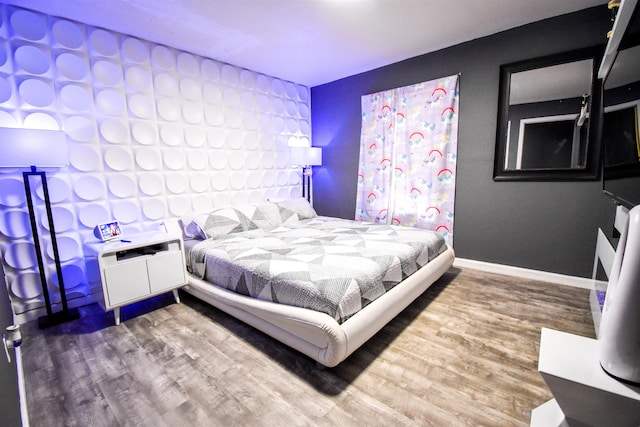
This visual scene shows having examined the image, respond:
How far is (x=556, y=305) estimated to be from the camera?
2328 mm

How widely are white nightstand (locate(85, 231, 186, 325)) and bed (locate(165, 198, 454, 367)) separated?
173 millimetres

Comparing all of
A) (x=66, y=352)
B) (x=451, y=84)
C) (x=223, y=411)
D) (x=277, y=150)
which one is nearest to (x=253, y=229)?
(x=277, y=150)

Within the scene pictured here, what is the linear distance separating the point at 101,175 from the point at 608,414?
355 centimetres

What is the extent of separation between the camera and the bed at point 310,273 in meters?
1.65

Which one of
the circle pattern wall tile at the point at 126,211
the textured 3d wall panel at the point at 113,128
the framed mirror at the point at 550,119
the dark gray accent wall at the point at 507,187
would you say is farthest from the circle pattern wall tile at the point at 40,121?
the framed mirror at the point at 550,119

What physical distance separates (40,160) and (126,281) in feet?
3.53

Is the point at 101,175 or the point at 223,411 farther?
the point at 101,175

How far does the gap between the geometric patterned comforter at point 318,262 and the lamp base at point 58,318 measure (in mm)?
965

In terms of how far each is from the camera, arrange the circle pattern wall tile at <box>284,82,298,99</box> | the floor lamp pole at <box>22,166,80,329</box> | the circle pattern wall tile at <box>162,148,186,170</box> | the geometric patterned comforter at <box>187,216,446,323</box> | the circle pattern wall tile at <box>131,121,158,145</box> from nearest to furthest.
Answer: the geometric patterned comforter at <box>187,216,446,323</box> → the floor lamp pole at <box>22,166,80,329</box> → the circle pattern wall tile at <box>131,121,158,145</box> → the circle pattern wall tile at <box>162,148,186,170</box> → the circle pattern wall tile at <box>284,82,298,99</box>

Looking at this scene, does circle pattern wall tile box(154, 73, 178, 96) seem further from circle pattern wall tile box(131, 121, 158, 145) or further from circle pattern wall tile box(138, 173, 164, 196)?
circle pattern wall tile box(138, 173, 164, 196)

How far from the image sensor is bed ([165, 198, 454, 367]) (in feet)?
5.40

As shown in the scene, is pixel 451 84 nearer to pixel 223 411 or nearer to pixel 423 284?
pixel 423 284

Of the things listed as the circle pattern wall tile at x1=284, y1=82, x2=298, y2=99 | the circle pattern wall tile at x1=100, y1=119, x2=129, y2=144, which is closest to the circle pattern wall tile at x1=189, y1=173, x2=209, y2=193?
the circle pattern wall tile at x1=100, y1=119, x2=129, y2=144

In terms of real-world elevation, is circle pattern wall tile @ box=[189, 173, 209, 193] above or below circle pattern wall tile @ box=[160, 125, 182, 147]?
below
